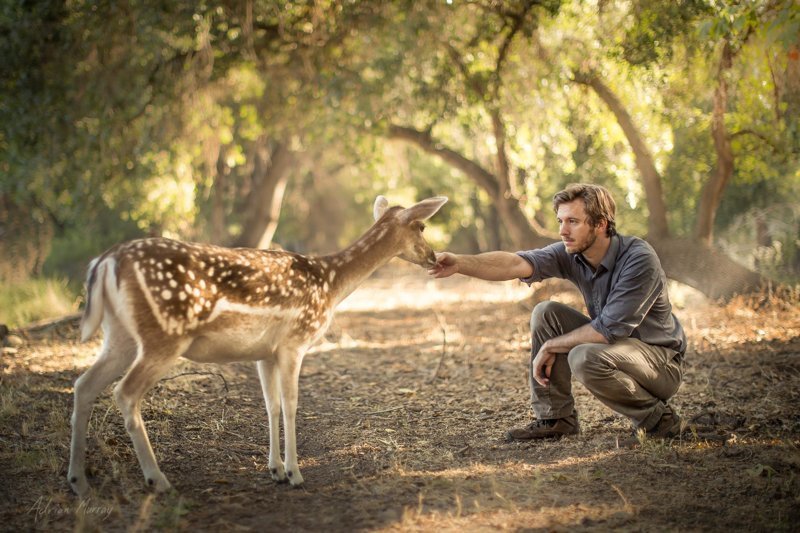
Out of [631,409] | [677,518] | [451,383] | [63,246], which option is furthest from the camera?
[63,246]

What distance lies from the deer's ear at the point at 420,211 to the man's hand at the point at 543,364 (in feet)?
4.07

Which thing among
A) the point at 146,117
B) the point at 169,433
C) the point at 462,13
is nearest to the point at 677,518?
the point at 169,433

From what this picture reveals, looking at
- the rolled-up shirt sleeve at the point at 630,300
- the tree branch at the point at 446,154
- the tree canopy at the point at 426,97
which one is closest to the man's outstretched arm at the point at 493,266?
the rolled-up shirt sleeve at the point at 630,300

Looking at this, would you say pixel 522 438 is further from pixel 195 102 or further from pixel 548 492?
pixel 195 102

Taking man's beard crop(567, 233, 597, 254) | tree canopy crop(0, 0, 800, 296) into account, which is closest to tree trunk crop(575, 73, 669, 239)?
tree canopy crop(0, 0, 800, 296)

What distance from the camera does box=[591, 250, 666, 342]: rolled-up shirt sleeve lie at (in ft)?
15.8

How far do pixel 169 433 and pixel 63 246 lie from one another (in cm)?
1691

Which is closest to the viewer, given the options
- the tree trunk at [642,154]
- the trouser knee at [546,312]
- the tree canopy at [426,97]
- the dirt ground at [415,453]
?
the dirt ground at [415,453]

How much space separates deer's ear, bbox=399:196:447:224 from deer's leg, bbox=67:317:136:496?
2103 mm

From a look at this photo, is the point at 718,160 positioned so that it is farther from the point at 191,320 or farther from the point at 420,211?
the point at 191,320

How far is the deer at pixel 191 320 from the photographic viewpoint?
4.05 m

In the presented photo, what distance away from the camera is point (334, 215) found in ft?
95.1

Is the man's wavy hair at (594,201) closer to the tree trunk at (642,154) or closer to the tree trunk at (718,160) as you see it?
the tree trunk at (718,160)

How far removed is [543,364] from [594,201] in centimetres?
117
